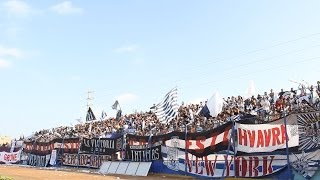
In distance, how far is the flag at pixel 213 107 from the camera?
84.6 ft

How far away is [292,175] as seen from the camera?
16016mm

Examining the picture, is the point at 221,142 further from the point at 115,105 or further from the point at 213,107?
the point at 115,105

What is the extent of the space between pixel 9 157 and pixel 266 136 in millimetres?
37184

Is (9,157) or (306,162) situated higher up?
(9,157)

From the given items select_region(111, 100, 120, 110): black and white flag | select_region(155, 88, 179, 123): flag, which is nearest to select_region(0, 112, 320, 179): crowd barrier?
select_region(155, 88, 179, 123): flag

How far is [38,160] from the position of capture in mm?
40844

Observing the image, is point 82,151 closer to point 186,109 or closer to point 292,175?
point 186,109

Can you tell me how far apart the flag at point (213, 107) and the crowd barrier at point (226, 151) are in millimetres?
3536

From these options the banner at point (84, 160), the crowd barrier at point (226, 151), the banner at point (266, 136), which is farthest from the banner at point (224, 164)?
the banner at point (84, 160)

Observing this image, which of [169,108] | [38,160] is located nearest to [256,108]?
[169,108]

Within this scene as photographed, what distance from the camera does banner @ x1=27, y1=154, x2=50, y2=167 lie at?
3912 cm

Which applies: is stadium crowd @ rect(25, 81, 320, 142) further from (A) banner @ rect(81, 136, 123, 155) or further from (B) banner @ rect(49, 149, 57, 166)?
(B) banner @ rect(49, 149, 57, 166)

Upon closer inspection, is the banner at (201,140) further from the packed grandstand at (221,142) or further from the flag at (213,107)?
the flag at (213,107)

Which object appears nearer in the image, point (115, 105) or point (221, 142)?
point (221, 142)
